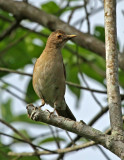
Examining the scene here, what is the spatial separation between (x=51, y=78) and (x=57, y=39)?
0.81 meters

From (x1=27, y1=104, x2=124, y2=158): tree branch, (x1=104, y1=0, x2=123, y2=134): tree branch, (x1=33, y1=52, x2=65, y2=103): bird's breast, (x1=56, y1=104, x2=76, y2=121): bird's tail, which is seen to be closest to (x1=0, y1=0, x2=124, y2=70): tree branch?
(x1=33, y1=52, x2=65, y2=103): bird's breast

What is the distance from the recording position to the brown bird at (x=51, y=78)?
509 centimetres

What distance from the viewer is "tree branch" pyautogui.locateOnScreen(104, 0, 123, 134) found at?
3.14 meters

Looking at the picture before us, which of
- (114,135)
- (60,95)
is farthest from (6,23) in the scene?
(114,135)

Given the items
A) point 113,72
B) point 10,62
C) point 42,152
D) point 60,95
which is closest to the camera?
point 113,72

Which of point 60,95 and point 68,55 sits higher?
point 68,55

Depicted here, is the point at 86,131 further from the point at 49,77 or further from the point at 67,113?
the point at 67,113

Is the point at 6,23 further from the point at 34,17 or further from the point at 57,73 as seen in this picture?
the point at 57,73

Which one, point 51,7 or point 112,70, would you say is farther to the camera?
point 51,7

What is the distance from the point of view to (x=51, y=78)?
16.7ft

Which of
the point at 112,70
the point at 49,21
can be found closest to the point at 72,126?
the point at 112,70

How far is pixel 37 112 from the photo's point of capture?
11.0ft

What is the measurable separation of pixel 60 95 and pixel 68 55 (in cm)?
91

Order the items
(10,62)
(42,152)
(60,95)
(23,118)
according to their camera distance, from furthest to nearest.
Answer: (23,118) → (10,62) → (60,95) → (42,152)
